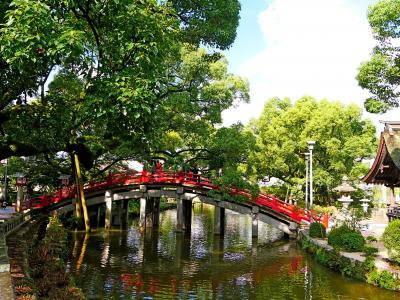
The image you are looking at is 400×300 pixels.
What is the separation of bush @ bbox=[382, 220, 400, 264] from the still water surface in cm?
131

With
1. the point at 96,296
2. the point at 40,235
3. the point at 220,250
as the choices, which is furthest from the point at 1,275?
the point at 220,250

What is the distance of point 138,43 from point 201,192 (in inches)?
750

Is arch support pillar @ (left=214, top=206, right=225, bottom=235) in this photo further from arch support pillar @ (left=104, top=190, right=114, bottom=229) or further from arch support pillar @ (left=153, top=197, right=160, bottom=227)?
arch support pillar @ (left=104, top=190, right=114, bottom=229)

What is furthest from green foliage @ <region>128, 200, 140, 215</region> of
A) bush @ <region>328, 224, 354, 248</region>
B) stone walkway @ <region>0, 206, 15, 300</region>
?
stone walkway @ <region>0, 206, 15, 300</region>

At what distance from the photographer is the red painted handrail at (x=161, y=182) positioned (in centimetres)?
2570

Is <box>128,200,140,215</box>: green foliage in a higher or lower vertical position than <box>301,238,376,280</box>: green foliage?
higher

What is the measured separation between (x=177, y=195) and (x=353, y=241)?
1332 centimetres

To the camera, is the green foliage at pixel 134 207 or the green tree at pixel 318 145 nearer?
the green tree at pixel 318 145

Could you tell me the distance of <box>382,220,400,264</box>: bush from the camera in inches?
551

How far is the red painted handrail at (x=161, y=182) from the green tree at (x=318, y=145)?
11181 mm

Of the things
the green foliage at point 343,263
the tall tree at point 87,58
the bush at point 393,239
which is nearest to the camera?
the tall tree at point 87,58

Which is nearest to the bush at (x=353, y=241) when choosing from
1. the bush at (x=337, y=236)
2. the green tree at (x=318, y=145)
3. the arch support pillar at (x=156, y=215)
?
the bush at (x=337, y=236)

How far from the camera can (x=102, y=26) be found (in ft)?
35.0

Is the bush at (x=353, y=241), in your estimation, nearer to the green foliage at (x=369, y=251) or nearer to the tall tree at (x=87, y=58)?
the green foliage at (x=369, y=251)
